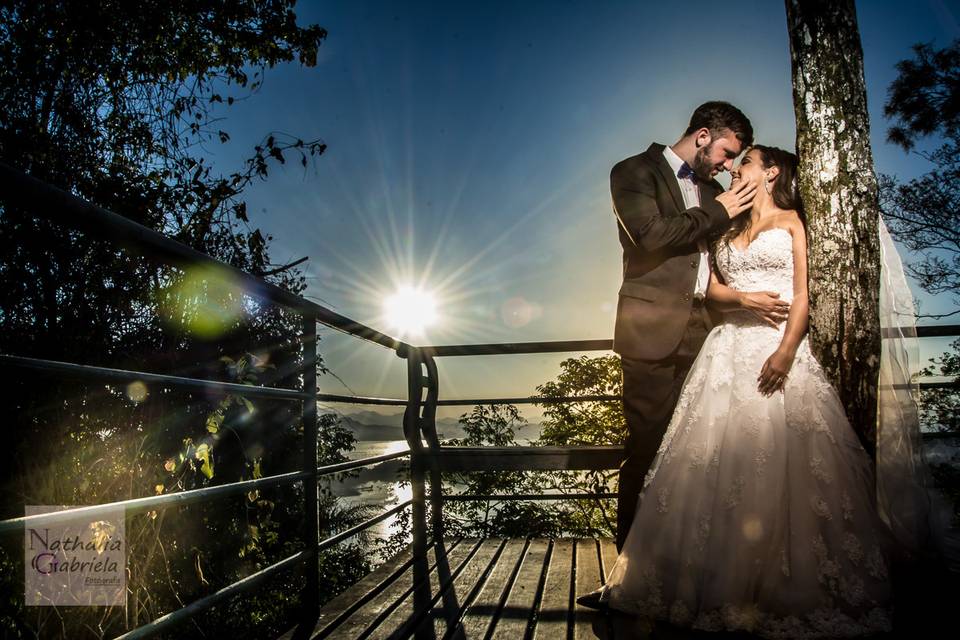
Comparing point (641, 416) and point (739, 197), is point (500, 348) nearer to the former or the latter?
point (641, 416)

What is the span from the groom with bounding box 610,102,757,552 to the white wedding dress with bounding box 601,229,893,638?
0.16 meters

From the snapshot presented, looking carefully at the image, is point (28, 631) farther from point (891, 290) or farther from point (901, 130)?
point (901, 130)

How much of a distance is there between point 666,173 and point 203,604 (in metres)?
2.16

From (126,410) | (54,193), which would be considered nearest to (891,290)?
(54,193)

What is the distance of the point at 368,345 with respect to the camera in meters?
2.58

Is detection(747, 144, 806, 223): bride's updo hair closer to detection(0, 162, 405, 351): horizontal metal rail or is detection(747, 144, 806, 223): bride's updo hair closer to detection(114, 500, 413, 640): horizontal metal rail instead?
detection(0, 162, 405, 351): horizontal metal rail

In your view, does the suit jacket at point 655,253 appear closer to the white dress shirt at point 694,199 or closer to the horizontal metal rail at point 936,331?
the white dress shirt at point 694,199

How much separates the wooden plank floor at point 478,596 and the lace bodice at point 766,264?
132 cm

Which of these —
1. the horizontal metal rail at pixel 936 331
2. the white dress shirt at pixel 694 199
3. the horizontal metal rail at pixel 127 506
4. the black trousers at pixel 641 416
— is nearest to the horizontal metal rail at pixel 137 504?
the horizontal metal rail at pixel 127 506

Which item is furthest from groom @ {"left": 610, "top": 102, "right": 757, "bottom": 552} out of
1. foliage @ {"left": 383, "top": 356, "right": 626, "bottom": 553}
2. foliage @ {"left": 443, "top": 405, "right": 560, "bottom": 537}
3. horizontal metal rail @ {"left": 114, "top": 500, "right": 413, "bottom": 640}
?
foliage @ {"left": 443, "top": 405, "right": 560, "bottom": 537}

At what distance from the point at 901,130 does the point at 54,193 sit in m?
9.76

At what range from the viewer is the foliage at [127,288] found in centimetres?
353

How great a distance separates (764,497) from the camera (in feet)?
5.68

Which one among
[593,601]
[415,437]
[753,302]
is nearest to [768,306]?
[753,302]
